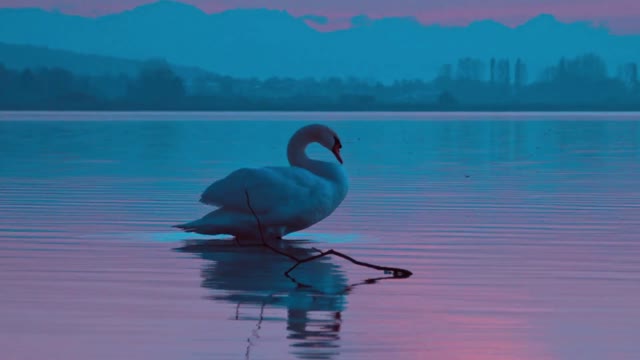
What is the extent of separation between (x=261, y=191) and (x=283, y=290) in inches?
166

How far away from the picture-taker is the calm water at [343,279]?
9312mm

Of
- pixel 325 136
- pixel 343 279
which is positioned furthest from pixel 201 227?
pixel 343 279

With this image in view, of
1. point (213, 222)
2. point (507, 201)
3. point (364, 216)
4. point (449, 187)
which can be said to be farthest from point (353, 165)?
point (213, 222)

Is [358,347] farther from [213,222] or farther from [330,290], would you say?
[213,222]

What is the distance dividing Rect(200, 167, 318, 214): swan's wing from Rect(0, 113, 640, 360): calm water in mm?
479

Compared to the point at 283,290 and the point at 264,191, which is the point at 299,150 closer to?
the point at 264,191

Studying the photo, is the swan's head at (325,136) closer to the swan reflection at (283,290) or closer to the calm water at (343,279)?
the calm water at (343,279)

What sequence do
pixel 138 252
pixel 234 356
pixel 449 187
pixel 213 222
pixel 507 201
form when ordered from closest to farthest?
pixel 234 356, pixel 138 252, pixel 213 222, pixel 507 201, pixel 449 187

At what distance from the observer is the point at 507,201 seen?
22.2 meters

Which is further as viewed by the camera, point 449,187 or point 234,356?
point 449,187

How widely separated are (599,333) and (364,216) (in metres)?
9.96

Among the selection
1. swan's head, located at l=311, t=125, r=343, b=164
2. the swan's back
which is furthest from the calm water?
swan's head, located at l=311, t=125, r=343, b=164

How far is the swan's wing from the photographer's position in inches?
630

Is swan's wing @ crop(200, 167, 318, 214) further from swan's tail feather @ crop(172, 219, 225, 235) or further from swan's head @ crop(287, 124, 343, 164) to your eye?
swan's head @ crop(287, 124, 343, 164)
